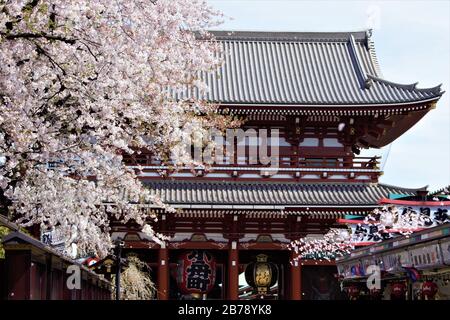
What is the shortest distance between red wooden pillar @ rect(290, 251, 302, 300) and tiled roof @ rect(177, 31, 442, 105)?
5.76 meters

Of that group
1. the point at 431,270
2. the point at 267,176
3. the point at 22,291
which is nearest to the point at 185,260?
the point at 267,176

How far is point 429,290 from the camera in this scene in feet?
50.2

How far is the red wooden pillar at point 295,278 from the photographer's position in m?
29.2

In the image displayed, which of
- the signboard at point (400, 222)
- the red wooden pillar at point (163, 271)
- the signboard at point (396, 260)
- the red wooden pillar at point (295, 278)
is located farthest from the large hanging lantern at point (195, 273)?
the signboard at point (396, 260)

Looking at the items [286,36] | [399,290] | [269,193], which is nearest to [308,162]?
[269,193]

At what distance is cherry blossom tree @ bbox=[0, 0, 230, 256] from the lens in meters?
12.0

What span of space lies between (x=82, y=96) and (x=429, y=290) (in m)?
7.34

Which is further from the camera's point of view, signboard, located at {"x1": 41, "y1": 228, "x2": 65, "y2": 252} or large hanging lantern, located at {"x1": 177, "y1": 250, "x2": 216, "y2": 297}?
large hanging lantern, located at {"x1": 177, "y1": 250, "x2": 216, "y2": 297}

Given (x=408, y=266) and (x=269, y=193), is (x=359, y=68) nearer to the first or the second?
(x=269, y=193)

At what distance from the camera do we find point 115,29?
12875 mm

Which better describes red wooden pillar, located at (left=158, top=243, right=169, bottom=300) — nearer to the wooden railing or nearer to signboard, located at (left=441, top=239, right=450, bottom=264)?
the wooden railing

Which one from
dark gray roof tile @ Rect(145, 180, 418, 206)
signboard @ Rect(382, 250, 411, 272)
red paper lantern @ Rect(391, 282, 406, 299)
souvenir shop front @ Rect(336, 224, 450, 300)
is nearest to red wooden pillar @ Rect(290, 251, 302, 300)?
dark gray roof tile @ Rect(145, 180, 418, 206)

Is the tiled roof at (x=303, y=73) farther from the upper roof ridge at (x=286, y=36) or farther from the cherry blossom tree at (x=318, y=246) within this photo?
the cherry blossom tree at (x=318, y=246)
